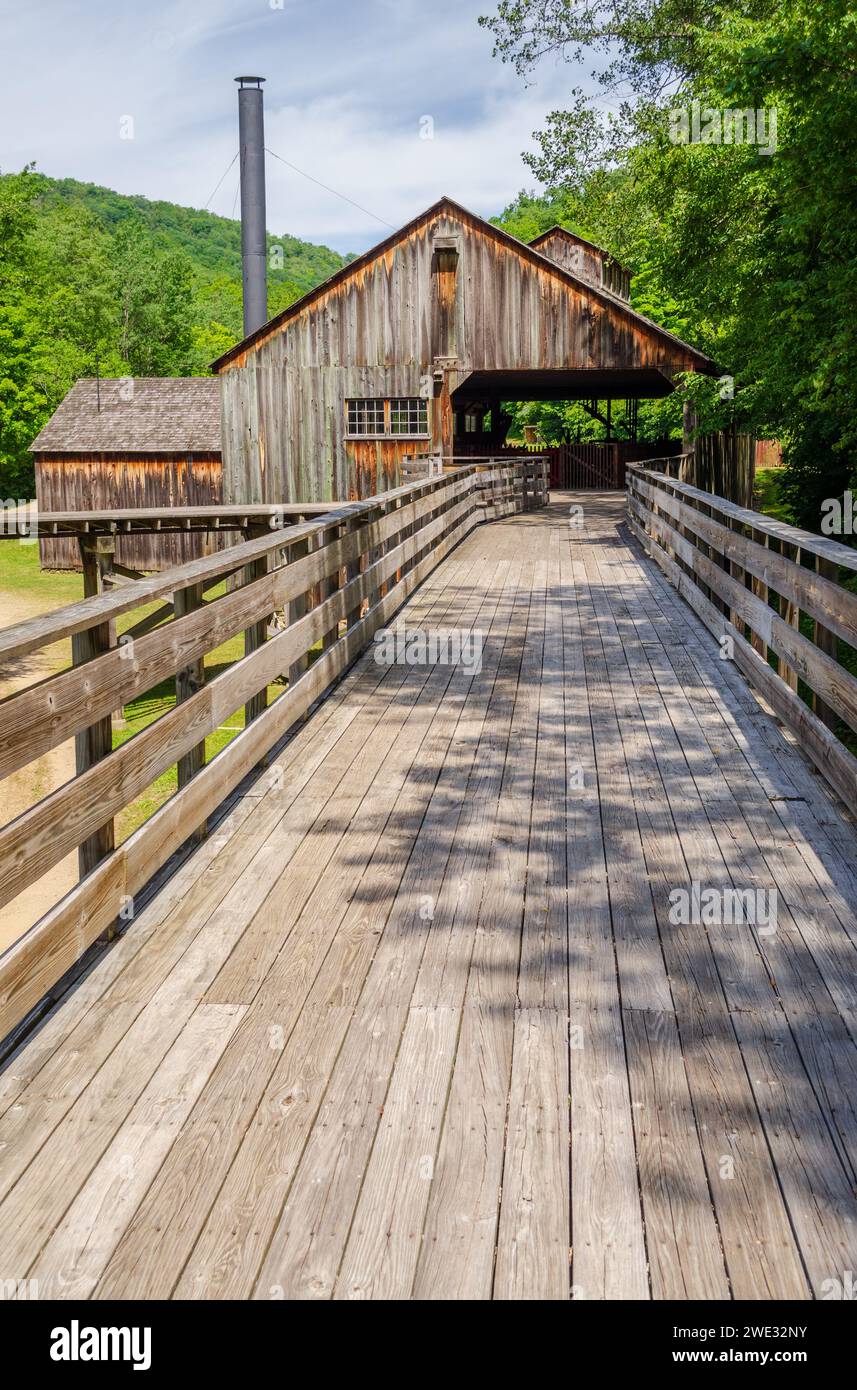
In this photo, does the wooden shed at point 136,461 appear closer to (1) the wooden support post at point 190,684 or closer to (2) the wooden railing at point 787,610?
(2) the wooden railing at point 787,610

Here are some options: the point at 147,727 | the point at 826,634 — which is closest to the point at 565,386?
the point at 826,634

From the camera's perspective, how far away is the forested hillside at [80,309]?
4934 centimetres

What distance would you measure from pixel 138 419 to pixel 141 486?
234 cm

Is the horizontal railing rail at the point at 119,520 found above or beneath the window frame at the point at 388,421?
beneath

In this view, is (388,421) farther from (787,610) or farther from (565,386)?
(787,610)

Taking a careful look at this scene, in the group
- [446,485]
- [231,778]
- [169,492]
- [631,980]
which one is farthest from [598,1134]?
[169,492]

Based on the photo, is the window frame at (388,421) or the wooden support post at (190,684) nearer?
the wooden support post at (190,684)

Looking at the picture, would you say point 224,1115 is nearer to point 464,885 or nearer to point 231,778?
point 464,885

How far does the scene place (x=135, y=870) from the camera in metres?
4.68

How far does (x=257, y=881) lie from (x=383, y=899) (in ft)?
1.85

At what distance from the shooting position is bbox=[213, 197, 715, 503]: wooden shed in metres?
24.4

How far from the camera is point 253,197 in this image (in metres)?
36.1

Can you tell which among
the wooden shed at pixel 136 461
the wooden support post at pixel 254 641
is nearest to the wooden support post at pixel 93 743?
the wooden support post at pixel 254 641

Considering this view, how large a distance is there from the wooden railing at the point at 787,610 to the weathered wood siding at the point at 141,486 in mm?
24164
